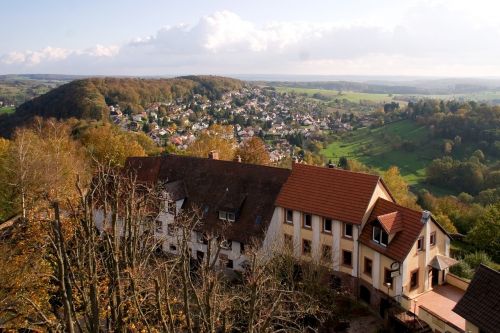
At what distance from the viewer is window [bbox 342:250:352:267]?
33938 millimetres

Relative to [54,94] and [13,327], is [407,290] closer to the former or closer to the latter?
[13,327]

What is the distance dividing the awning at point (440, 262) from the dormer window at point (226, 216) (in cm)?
1603

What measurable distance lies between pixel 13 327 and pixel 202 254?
2031 centimetres

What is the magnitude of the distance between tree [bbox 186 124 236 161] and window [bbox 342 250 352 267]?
3337 cm

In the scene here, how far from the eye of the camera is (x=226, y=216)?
3925 centimetres

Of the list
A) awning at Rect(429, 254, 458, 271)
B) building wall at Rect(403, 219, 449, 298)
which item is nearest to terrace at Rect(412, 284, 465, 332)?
building wall at Rect(403, 219, 449, 298)

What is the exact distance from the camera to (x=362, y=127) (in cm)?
18450

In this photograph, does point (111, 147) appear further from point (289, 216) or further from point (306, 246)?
point (306, 246)

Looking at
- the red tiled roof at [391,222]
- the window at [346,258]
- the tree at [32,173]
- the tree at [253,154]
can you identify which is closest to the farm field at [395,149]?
the tree at [253,154]

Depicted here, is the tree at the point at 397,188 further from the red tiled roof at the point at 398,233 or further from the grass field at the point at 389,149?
the grass field at the point at 389,149

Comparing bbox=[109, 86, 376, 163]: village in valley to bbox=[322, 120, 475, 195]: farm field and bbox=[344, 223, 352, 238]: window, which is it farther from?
bbox=[344, 223, 352, 238]: window

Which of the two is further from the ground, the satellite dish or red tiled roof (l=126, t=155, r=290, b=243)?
red tiled roof (l=126, t=155, r=290, b=243)

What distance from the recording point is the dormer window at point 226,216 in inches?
1533

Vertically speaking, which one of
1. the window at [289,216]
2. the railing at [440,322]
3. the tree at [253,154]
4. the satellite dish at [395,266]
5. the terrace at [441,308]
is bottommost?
the terrace at [441,308]
